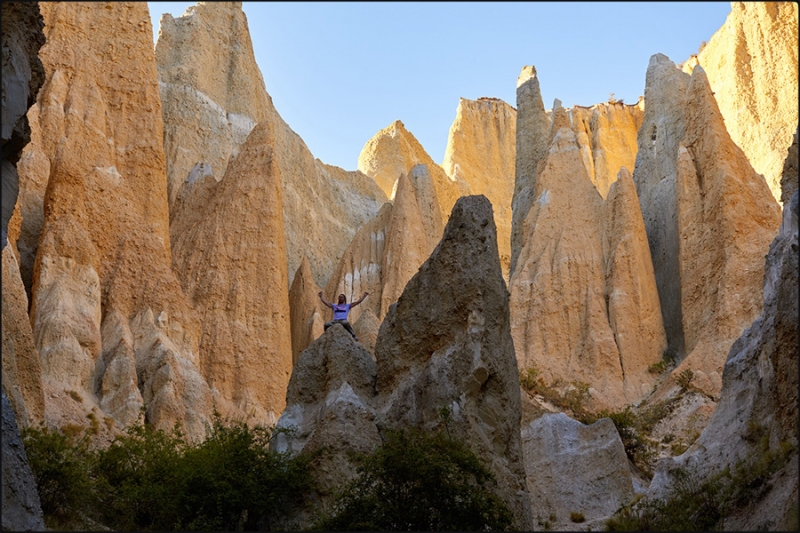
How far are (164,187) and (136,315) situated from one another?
715cm

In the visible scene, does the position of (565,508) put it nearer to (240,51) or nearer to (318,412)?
(318,412)

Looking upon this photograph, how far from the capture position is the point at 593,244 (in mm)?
39594

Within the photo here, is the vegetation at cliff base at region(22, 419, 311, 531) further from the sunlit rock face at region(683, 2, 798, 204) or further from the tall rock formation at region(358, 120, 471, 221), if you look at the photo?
the tall rock formation at region(358, 120, 471, 221)

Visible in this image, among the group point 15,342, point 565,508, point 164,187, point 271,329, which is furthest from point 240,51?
point 565,508

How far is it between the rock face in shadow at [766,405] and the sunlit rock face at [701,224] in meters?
11.5

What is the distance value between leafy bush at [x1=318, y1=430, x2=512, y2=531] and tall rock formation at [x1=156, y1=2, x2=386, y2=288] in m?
28.5

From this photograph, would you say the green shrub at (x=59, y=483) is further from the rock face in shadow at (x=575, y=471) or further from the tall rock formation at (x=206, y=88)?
the tall rock formation at (x=206, y=88)

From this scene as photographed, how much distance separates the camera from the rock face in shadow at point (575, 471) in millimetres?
21266

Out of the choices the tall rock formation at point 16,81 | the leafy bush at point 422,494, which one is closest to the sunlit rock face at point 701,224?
the leafy bush at point 422,494

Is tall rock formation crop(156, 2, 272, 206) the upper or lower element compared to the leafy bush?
upper

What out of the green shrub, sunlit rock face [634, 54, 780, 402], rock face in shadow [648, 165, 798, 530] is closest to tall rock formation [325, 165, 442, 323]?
sunlit rock face [634, 54, 780, 402]

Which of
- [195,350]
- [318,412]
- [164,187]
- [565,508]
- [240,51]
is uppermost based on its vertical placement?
[240,51]

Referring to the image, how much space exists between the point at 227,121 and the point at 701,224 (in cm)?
2254

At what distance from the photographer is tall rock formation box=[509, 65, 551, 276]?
46.1 metres
